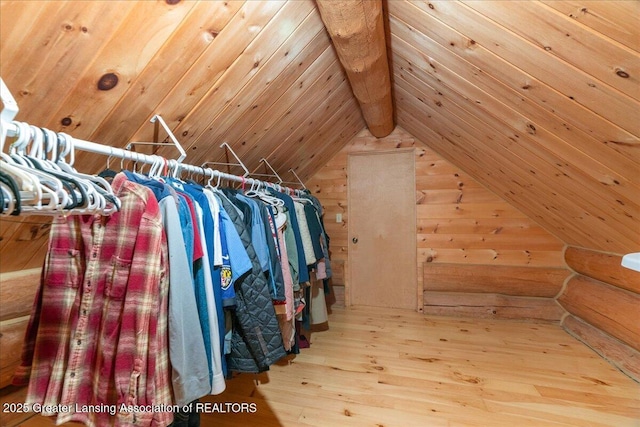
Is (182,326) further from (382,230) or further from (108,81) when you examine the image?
(382,230)

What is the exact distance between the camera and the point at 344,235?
3.65 metres

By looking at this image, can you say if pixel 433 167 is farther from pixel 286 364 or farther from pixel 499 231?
pixel 286 364

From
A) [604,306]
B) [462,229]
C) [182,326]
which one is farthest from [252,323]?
[604,306]

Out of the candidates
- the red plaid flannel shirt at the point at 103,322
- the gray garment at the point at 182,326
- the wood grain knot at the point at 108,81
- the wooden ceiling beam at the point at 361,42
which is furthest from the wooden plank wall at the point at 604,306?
the wood grain knot at the point at 108,81

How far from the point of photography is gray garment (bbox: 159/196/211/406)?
976 mm

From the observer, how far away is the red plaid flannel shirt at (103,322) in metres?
0.89

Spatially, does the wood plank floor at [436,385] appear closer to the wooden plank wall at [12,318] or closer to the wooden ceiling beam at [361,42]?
the wooden plank wall at [12,318]

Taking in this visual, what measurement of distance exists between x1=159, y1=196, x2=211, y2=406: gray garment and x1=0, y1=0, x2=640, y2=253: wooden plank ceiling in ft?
1.77

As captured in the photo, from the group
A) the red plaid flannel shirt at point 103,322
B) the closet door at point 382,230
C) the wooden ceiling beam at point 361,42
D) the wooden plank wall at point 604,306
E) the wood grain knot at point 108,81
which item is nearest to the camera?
the red plaid flannel shirt at point 103,322

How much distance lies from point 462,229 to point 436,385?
182 cm

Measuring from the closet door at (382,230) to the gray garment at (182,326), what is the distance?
2.69 m

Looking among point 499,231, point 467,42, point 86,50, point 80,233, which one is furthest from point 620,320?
point 86,50

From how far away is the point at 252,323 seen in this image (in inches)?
54.9

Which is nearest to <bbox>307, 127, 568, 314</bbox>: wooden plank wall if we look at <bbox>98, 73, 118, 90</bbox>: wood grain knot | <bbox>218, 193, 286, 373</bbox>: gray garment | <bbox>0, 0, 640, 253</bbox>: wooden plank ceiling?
<bbox>0, 0, 640, 253</bbox>: wooden plank ceiling
